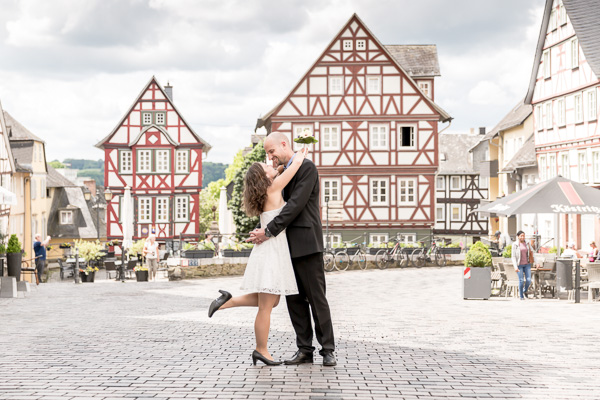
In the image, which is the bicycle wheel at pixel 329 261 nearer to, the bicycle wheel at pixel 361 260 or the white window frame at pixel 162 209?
the bicycle wheel at pixel 361 260

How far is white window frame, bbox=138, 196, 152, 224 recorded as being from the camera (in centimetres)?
4811

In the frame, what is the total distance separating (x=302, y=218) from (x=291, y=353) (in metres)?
1.58

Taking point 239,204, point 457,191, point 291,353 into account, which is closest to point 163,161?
point 239,204

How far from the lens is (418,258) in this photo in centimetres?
3158

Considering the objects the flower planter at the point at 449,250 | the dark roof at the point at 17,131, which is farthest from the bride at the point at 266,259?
the dark roof at the point at 17,131

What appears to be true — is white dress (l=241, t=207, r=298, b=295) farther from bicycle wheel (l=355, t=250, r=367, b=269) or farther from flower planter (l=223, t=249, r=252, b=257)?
bicycle wheel (l=355, t=250, r=367, b=269)

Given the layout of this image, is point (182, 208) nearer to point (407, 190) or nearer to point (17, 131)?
point (17, 131)

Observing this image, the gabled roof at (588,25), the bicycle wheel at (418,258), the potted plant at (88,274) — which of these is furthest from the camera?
the gabled roof at (588,25)

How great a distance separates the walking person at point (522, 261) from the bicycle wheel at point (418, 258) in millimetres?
14279

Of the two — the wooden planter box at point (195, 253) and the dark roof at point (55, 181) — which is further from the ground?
the dark roof at point (55, 181)

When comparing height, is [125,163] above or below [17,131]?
below

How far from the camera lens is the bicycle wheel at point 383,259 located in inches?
1211

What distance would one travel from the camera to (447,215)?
63.4 metres

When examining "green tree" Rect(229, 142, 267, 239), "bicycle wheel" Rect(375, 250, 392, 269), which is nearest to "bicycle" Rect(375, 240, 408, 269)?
"bicycle wheel" Rect(375, 250, 392, 269)
